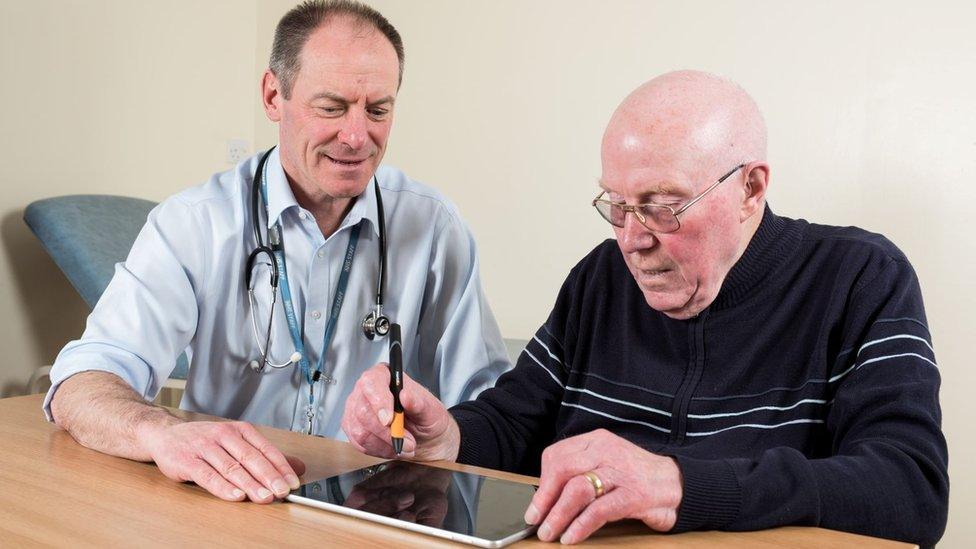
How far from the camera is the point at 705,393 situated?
1521mm

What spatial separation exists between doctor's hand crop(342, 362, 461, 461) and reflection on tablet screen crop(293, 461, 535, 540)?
0.06 m

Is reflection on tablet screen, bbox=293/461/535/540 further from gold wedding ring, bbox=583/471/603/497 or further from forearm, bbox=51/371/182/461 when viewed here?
forearm, bbox=51/371/182/461

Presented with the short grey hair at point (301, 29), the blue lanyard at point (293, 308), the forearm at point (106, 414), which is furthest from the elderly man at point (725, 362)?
the short grey hair at point (301, 29)

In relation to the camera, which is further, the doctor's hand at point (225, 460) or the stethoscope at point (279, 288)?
the stethoscope at point (279, 288)

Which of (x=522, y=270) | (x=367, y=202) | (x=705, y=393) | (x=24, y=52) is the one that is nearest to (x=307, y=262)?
(x=367, y=202)

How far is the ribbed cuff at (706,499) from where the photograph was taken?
3.51 ft

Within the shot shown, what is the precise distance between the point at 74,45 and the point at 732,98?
8.77 ft

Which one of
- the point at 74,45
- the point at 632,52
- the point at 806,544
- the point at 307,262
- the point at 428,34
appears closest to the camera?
the point at 806,544

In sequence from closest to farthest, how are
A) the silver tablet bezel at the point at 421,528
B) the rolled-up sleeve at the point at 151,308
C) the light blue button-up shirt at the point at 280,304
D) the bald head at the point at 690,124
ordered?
1. the silver tablet bezel at the point at 421,528
2. the bald head at the point at 690,124
3. the rolled-up sleeve at the point at 151,308
4. the light blue button-up shirt at the point at 280,304

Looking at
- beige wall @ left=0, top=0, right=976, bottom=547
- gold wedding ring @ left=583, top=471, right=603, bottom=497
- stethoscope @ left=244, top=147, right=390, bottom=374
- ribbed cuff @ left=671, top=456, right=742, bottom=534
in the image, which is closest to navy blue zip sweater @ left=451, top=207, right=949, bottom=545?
ribbed cuff @ left=671, top=456, right=742, bottom=534

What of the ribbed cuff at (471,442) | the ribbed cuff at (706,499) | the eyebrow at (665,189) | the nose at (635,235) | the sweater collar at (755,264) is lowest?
the ribbed cuff at (471,442)

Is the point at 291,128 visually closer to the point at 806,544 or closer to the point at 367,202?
the point at 367,202

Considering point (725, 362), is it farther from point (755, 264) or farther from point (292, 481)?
point (292, 481)

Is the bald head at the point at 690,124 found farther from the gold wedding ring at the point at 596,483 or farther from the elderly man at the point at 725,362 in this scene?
the gold wedding ring at the point at 596,483
